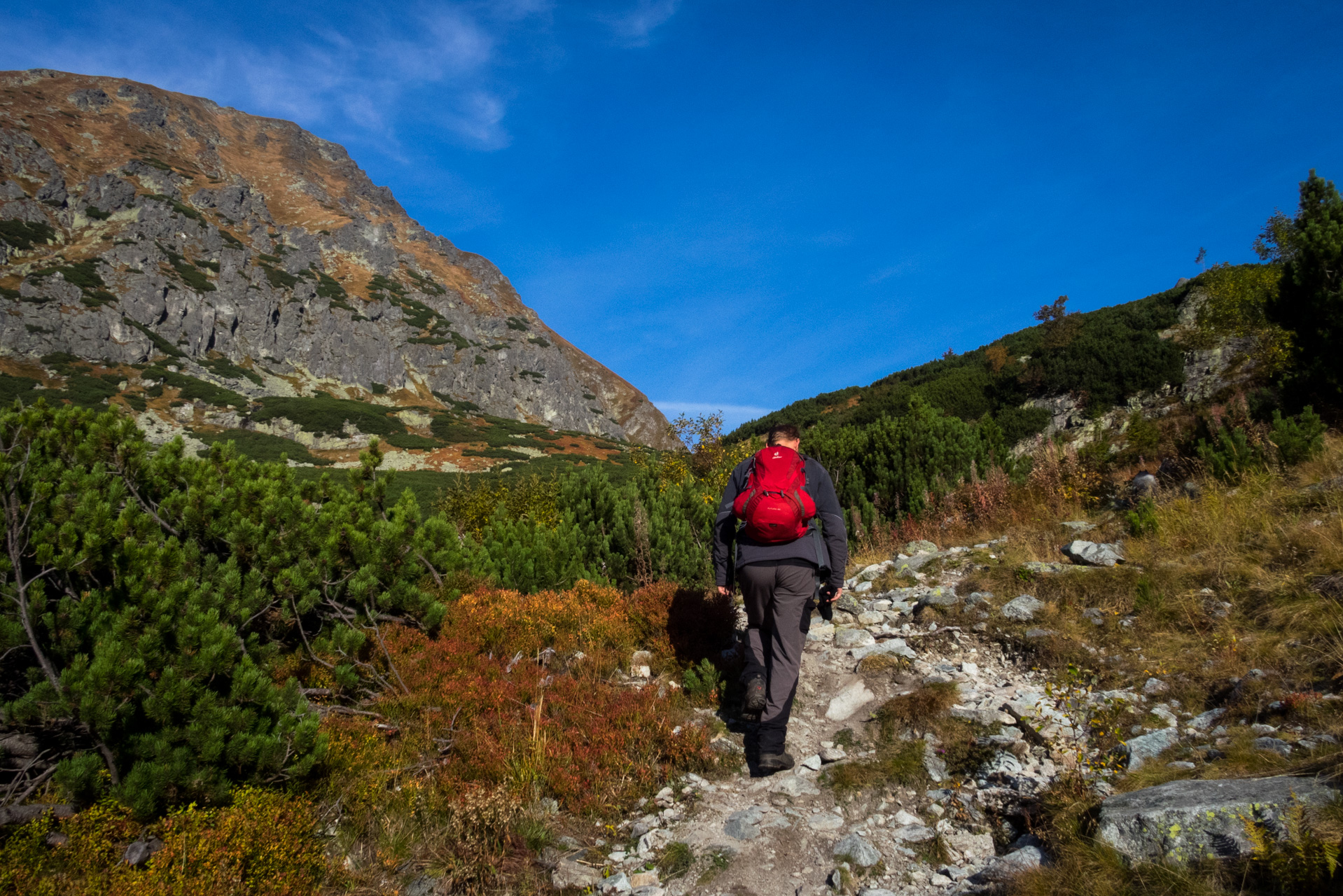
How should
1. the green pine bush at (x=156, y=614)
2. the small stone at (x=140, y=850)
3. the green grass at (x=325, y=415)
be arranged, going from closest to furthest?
the small stone at (x=140, y=850) → the green pine bush at (x=156, y=614) → the green grass at (x=325, y=415)

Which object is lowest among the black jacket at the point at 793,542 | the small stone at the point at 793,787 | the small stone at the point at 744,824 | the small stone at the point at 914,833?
the small stone at the point at 914,833

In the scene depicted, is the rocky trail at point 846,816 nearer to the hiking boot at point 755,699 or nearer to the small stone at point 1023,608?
the hiking boot at point 755,699

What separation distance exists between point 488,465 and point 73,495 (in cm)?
4541

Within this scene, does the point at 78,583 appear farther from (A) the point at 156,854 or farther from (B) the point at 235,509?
(A) the point at 156,854

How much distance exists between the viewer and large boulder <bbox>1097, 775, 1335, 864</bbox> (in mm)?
2002

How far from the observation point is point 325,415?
55062mm

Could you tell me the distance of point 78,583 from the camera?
11.1 feet

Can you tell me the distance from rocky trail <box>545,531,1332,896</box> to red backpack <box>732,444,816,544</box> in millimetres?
1428

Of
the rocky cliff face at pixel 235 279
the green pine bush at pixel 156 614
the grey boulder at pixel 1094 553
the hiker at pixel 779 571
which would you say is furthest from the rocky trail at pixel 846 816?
the rocky cliff face at pixel 235 279

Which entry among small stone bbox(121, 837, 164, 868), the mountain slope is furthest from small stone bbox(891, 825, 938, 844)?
the mountain slope

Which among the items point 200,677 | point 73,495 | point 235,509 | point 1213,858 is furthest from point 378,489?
point 1213,858

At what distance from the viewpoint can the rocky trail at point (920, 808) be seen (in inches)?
89.4

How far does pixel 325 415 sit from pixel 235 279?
33481 mm

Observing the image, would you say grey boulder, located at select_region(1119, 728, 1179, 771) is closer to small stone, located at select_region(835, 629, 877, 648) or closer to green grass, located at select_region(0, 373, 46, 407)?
small stone, located at select_region(835, 629, 877, 648)
